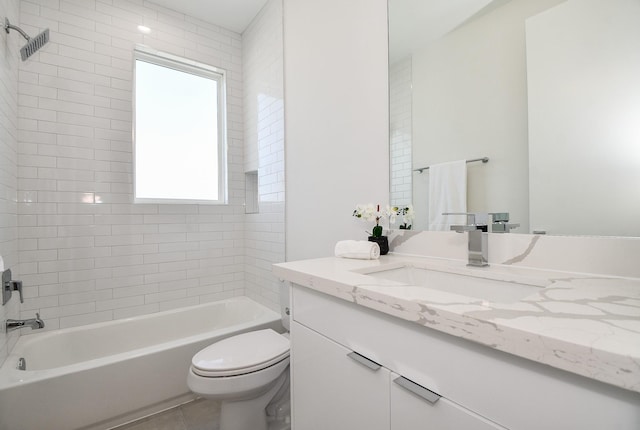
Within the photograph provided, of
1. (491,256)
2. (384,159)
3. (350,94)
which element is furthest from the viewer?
(350,94)

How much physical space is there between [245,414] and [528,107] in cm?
180

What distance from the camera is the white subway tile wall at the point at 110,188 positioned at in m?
1.99

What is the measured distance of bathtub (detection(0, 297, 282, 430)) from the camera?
4.60ft

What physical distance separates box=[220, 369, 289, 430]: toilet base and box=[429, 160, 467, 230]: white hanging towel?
44.0 inches

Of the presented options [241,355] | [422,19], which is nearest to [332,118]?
[422,19]

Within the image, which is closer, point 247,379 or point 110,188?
point 247,379

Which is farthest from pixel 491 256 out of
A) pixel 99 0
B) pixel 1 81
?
pixel 99 0

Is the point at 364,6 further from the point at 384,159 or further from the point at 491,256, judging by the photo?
the point at 491,256

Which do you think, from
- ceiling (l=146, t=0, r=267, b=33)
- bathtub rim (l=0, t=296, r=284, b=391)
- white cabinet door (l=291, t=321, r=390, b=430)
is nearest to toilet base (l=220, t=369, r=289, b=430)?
white cabinet door (l=291, t=321, r=390, b=430)

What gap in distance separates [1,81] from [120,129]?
0.73 meters

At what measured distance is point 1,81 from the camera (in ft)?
5.17

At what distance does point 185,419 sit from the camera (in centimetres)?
172

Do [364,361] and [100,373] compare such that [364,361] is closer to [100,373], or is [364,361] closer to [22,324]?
[100,373]

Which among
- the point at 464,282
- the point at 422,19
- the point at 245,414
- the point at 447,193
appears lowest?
the point at 245,414
